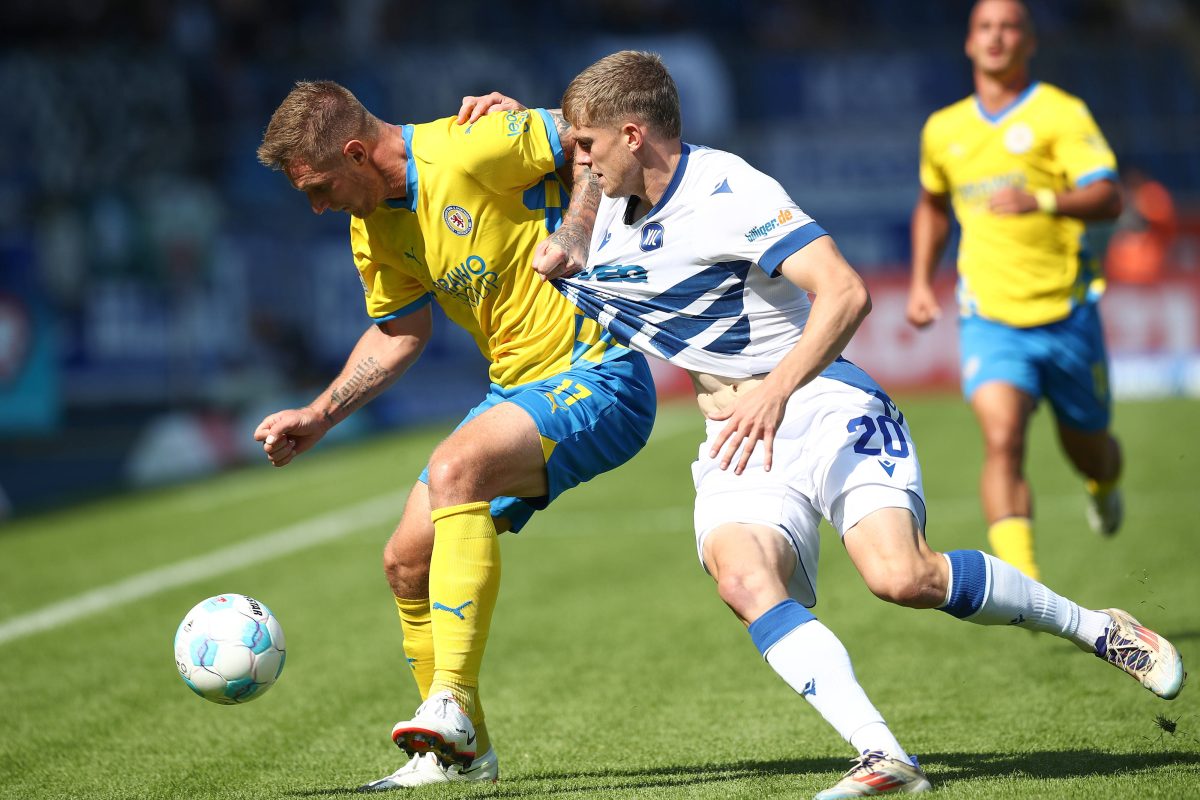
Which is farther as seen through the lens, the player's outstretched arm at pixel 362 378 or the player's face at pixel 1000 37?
the player's face at pixel 1000 37

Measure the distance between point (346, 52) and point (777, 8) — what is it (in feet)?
22.2

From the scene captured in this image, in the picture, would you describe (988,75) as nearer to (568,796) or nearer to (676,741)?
(676,741)

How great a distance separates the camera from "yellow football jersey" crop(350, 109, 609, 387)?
4.48 m

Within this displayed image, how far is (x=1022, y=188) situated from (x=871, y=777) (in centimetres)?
361

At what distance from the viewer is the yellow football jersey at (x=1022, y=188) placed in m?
6.38

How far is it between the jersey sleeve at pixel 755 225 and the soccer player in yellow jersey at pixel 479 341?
0.45 metres

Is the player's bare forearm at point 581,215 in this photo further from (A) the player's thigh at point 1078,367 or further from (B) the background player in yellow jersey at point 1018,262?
(A) the player's thigh at point 1078,367

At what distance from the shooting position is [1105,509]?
724 centimetres

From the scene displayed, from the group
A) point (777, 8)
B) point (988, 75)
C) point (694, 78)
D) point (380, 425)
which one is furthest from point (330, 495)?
point (777, 8)

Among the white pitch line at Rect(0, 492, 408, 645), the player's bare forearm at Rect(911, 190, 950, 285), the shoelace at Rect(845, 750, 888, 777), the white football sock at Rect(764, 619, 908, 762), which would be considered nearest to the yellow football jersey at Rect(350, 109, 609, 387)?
the white football sock at Rect(764, 619, 908, 762)

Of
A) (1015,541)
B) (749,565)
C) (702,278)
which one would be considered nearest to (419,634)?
(749,565)

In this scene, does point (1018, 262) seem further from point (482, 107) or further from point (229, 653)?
point (229, 653)

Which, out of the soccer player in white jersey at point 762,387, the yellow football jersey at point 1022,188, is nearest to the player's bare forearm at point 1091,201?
the yellow football jersey at point 1022,188

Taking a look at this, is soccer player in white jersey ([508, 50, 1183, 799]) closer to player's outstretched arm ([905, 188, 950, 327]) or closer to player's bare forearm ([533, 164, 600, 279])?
player's bare forearm ([533, 164, 600, 279])
